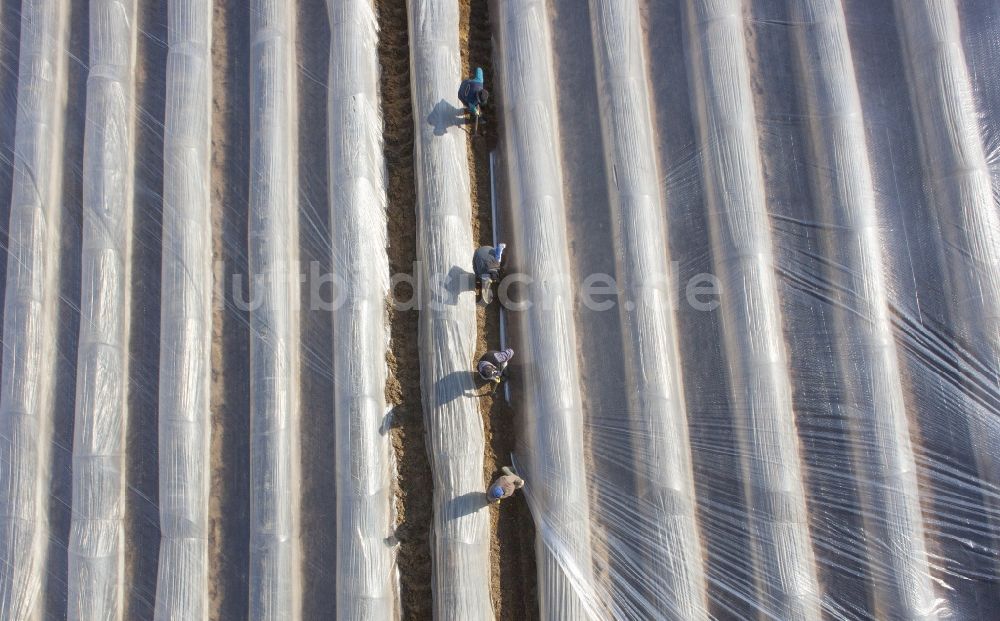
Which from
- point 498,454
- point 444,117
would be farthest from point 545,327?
point 444,117

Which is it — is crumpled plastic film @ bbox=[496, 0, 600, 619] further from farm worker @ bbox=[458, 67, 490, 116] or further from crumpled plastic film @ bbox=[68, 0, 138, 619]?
crumpled plastic film @ bbox=[68, 0, 138, 619]

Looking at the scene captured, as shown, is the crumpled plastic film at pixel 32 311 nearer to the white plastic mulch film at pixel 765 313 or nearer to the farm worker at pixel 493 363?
the farm worker at pixel 493 363

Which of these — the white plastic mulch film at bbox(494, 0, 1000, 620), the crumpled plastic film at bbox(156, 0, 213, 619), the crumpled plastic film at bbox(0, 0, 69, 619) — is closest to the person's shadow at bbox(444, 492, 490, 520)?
the white plastic mulch film at bbox(494, 0, 1000, 620)

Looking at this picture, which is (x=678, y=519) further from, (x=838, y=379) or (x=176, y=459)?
(x=176, y=459)

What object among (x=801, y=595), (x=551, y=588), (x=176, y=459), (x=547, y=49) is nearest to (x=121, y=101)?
(x=176, y=459)

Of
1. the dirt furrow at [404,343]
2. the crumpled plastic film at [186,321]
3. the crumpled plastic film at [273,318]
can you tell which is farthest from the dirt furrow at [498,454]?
the crumpled plastic film at [186,321]
